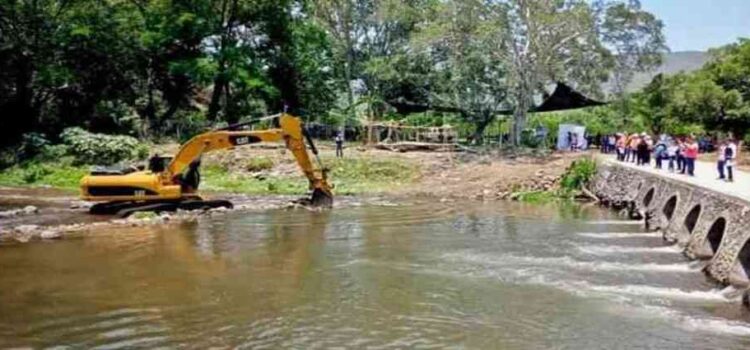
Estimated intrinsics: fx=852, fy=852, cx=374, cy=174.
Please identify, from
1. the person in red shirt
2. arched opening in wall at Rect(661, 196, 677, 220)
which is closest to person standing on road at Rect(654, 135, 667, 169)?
the person in red shirt

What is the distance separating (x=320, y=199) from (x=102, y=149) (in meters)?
16.8

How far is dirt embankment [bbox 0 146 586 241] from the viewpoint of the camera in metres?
26.0

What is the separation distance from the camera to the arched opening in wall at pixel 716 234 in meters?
20.8

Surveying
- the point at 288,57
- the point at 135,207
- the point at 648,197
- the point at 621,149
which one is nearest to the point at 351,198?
the point at 135,207

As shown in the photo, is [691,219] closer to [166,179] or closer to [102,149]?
[166,179]

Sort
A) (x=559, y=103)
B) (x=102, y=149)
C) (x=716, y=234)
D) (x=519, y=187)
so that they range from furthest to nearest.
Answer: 1. (x=559, y=103)
2. (x=102, y=149)
3. (x=519, y=187)
4. (x=716, y=234)

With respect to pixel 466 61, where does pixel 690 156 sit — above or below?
below

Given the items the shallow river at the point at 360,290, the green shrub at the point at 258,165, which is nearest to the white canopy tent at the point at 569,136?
the green shrub at the point at 258,165

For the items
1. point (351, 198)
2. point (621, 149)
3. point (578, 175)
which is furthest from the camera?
point (621, 149)

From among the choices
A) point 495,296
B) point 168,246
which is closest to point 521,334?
point 495,296

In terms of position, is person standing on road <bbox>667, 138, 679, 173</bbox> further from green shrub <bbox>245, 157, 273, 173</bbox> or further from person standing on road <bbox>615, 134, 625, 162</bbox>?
green shrub <bbox>245, 157, 273, 173</bbox>

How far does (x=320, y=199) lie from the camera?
30750 millimetres

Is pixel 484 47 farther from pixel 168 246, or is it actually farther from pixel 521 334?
pixel 521 334

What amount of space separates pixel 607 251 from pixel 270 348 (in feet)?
40.0
